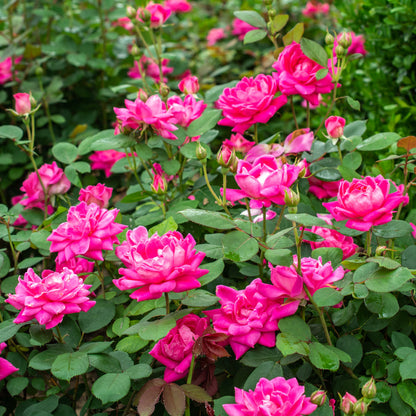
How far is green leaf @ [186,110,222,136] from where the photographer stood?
4.52 ft

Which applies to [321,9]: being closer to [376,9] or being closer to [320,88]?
[376,9]

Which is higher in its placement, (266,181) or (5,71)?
(266,181)

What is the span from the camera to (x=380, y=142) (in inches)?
54.0

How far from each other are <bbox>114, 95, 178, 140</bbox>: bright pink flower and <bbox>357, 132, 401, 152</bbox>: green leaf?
1.64 ft

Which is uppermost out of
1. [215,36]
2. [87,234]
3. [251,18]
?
[251,18]

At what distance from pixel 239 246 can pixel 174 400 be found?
0.31m

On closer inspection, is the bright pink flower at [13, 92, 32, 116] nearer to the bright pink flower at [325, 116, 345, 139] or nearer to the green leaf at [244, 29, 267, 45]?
the green leaf at [244, 29, 267, 45]

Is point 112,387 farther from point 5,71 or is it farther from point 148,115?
point 5,71

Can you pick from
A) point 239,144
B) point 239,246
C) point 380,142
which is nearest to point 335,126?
point 380,142

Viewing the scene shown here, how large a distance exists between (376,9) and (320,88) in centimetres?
86

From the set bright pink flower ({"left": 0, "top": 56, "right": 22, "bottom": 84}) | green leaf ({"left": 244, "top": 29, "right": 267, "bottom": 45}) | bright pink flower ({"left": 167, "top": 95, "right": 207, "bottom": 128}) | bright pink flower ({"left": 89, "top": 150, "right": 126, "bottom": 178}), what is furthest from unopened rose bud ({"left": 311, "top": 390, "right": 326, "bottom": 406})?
bright pink flower ({"left": 0, "top": 56, "right": 22, "bottom": 84})

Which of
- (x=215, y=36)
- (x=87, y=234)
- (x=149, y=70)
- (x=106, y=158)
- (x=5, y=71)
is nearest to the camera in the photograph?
(x=87, y=234)

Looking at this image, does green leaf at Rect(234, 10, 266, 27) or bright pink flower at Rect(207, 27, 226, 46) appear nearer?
green leaf at Rect(234, 10, 266, 27)

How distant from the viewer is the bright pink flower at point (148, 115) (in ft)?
4.18
